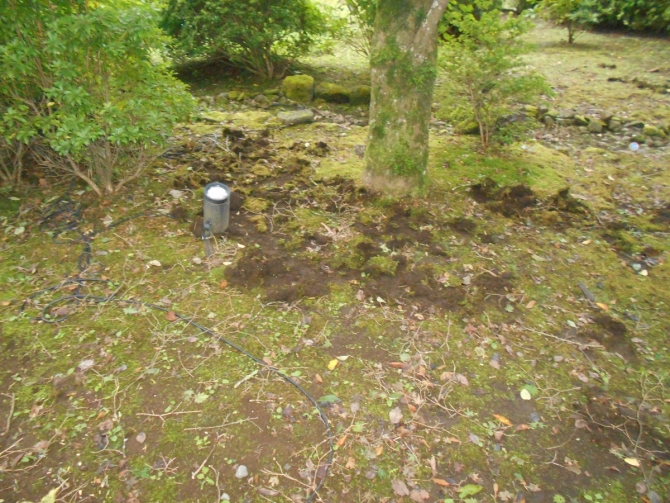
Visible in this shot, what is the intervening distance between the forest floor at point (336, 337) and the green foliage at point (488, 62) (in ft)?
2.57

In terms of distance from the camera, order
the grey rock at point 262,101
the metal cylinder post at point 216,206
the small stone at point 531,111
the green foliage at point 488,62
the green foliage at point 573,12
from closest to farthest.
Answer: the metal cylinder post at point 216,206 → the green foliage at point 488,62 → the small stone at point 531,111 → the grey rock at point 262,101 → the green foliage at point 573,12

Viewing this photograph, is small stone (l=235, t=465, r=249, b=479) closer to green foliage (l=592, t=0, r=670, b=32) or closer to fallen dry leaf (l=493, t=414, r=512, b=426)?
fallen dry leaf (l=493, t=414, r=512, b=426)

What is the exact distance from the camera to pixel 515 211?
4336 mm

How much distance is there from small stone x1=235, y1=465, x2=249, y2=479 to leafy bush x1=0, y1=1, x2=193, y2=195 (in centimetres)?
248

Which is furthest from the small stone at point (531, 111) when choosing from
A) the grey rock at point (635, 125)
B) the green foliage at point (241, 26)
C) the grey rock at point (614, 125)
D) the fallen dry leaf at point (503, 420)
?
the fallen dry leaf at point (503, 420)

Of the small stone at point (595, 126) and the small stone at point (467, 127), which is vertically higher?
the small stone at point (595, 126)

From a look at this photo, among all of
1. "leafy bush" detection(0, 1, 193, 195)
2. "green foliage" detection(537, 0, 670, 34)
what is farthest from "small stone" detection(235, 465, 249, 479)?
"green foliage" detection(537, 0, 670, 34)

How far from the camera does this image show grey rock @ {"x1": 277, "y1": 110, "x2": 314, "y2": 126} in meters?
5.90

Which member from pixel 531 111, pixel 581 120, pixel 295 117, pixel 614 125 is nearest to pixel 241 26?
pixel 295 117

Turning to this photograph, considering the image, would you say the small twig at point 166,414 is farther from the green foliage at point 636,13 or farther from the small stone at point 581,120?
the green foliage at point 636,13

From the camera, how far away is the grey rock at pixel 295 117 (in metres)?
5.90

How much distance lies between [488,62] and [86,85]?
377 centimetres

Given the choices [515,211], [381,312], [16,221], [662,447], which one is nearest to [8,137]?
[16,221]

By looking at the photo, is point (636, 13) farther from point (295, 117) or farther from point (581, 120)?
point (295, 117)
